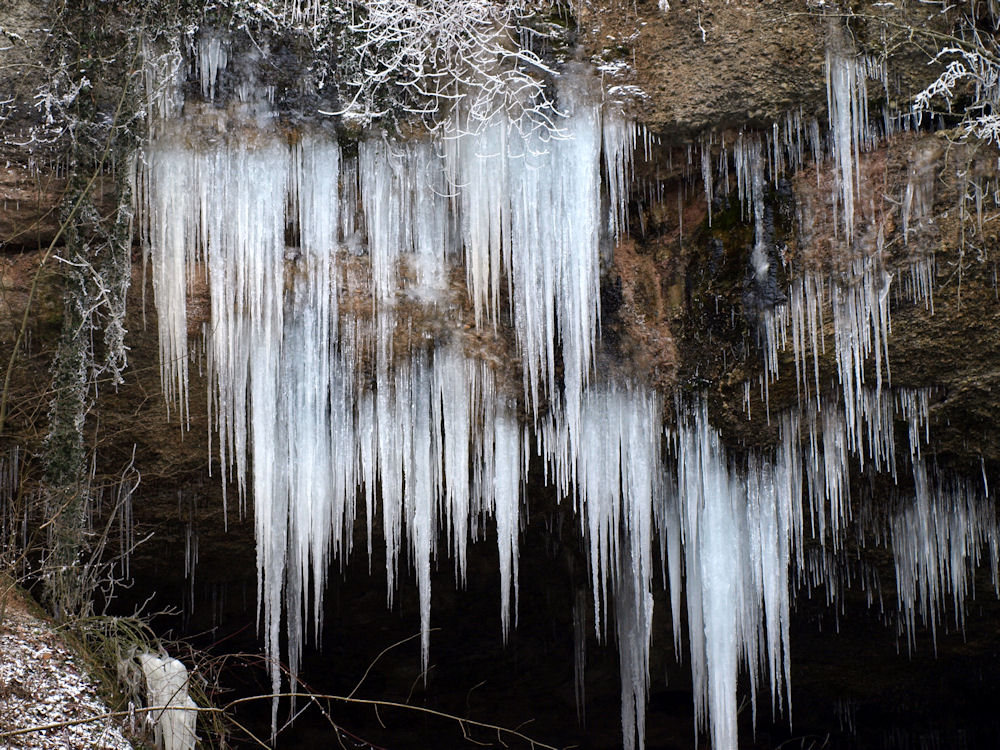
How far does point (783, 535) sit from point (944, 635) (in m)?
2.85

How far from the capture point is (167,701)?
171 inches

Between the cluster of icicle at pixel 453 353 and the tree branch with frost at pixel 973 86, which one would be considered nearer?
the tree branch with frost at pixel 973 86

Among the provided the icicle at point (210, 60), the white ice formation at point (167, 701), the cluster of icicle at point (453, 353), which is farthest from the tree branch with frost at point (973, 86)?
the white ice formation at point (167, 701)

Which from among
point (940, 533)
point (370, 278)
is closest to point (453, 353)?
point (370, 278)

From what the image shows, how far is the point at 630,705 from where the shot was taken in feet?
22.0

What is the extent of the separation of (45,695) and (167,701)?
51 cm

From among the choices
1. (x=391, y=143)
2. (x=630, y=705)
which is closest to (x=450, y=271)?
(x=391, y=143)

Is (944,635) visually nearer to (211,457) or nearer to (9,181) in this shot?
(211,457)

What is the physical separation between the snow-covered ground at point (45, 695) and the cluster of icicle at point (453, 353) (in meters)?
1.22

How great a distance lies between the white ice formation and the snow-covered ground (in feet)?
0.98

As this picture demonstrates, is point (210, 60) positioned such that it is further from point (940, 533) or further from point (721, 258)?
point (940, 533)

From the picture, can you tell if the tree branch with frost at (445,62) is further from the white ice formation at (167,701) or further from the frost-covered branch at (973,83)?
the white ice formation at (167,701)

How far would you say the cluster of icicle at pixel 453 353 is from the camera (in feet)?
16.7

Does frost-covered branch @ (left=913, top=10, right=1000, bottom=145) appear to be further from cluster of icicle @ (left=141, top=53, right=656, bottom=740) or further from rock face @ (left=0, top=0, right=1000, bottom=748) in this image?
cluster of icicle @ (left=141, top=53, right=656, bottom=740)
